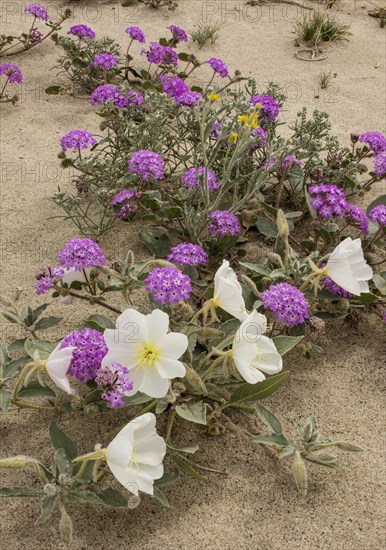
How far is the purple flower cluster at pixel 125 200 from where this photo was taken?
10.5ft

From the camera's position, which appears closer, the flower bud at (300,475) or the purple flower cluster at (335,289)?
the flower bud at (300,475)

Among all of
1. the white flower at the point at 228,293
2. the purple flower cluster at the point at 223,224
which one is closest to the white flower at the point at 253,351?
the white flower at the point at 228,293

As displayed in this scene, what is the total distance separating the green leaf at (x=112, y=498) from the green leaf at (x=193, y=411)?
320 mm

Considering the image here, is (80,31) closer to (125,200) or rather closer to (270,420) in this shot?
(125,200)

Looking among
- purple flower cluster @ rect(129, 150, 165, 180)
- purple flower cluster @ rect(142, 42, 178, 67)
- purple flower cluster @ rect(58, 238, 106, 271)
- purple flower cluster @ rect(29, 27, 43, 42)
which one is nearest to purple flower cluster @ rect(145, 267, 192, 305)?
purple flower cluster @ rect(58, 238, 106, 271)

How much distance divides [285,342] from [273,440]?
38 cm

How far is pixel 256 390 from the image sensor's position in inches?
94.3

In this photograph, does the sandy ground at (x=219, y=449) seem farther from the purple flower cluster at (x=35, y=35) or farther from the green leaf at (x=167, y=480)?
the purple flower cluster at (x=35, y=35)

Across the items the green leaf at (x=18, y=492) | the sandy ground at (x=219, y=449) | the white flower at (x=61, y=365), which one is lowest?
the sandy ground at (x=219, y=449)

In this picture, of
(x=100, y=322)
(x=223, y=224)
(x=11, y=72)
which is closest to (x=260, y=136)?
(x=223, y=224)

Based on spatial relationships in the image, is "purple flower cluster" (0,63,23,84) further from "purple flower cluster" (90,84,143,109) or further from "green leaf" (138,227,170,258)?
"green leaf" (138,227,170,258)

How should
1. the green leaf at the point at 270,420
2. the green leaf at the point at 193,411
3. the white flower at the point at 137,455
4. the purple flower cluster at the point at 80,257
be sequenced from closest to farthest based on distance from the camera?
the white flower at the point at 137,455 < the green leaf at the point at 193,411 < the green leaf at the point at 270,420 < the purple flower cluster at the point at 80,257

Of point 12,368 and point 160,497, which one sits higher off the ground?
point 12,368

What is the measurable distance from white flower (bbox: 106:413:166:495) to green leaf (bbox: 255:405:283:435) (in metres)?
0.48
